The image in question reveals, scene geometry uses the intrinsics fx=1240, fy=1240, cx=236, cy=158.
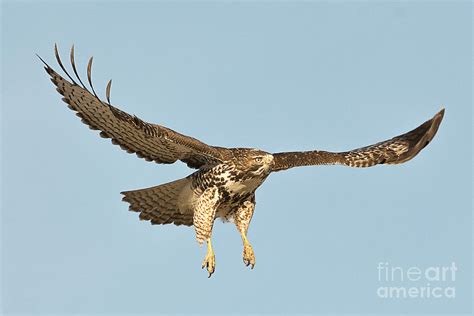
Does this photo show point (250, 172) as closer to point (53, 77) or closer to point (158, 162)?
point (158, 162)

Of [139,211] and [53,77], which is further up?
[53,77]

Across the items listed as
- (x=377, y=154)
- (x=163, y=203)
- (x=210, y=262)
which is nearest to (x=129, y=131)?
(x=163, y=203)

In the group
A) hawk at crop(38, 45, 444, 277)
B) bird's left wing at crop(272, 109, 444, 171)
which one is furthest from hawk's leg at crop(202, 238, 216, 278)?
bird's left wing at crop(272, 109, 444, 171)

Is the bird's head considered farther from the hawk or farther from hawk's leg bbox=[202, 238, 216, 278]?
hawk's leg bbox=[202, 238, 216, 278]

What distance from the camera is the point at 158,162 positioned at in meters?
19.1

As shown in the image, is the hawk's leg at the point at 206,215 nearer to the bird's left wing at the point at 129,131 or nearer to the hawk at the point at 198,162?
the hawk at the point at 198,162

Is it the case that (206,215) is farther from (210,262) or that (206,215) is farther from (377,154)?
(377,154)

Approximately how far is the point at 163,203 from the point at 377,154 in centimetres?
360

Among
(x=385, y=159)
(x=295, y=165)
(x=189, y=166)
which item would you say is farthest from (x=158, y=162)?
(x=385, y=159)

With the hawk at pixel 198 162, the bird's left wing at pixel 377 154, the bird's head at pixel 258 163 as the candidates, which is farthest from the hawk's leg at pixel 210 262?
the bird's left wing at pixel 377 154

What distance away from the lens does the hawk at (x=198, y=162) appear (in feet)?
58.9

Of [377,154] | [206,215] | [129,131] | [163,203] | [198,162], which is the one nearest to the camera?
[129,131]

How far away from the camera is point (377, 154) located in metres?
20.3

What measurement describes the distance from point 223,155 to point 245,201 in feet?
3.05
